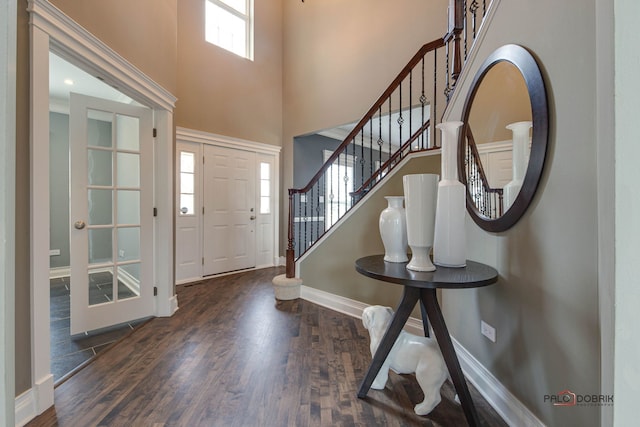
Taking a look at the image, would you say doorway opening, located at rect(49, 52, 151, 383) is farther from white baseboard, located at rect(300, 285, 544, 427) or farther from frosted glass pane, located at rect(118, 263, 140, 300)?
white baseboard, located at rect(300, 285, 544, 427)

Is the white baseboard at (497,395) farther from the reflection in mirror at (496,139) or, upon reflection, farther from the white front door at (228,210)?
the white front door at (228,210)

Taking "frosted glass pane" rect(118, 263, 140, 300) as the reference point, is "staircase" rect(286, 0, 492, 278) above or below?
above

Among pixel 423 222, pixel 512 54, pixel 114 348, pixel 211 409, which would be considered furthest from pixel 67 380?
pixel 512 54

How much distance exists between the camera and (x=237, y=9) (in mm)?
4840

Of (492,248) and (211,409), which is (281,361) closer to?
(211,409)

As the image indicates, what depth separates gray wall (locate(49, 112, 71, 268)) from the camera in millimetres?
4219

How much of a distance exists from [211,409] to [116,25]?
8.86ft

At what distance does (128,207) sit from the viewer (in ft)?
8.50

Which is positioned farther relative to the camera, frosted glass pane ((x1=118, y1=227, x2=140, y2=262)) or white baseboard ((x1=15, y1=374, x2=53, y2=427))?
frosted glass pane ((x1=118, y1=227, x2=140, y2=262))

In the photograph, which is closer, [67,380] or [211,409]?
[211,409]

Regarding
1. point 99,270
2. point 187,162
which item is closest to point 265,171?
point 187,162

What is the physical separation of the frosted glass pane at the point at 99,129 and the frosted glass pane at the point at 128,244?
2.53 feet

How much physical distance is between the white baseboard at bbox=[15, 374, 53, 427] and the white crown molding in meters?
1.90

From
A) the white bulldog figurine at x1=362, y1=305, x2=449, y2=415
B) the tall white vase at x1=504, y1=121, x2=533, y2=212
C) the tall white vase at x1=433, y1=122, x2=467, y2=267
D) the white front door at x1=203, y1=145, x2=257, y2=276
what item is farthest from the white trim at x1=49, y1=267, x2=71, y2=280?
the tall white vase at x1=504, y1=121, x2=533, y2=212
